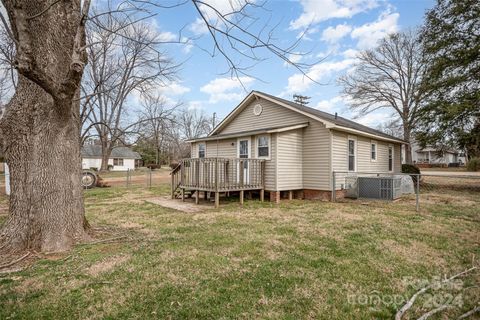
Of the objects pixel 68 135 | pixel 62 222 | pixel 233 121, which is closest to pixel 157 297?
pixel 62 222

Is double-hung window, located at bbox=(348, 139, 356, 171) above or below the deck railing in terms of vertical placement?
above

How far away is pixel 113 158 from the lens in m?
46.2

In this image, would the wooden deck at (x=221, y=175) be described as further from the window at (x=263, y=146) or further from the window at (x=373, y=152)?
the window at (x=373, y=152)

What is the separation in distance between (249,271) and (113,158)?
158 feet

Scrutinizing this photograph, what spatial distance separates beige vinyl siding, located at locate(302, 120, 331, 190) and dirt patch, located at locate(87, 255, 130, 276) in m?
7.91

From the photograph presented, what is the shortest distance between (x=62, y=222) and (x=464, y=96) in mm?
17413

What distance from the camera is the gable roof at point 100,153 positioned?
4382cm

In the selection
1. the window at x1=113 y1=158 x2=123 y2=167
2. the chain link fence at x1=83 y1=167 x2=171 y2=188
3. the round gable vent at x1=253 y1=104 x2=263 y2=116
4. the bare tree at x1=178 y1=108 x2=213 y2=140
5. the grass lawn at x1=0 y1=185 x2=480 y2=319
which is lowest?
the grass lawn at x1=0 y1=185 x2=480 y2=319

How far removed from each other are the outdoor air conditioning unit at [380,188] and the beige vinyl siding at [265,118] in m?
3.34

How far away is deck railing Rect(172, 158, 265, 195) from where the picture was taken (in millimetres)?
9117

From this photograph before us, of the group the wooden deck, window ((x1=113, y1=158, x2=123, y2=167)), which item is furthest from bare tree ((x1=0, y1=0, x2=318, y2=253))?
window ((x1=113, y1=158, x2=123, y2=167))

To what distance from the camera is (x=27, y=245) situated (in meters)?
Result: 4.16

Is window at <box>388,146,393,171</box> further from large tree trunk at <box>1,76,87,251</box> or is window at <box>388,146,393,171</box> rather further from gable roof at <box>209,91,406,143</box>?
large tree trunk at <box>1,76,87,251</box>

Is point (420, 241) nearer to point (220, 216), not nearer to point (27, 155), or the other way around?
point (220, 216)
